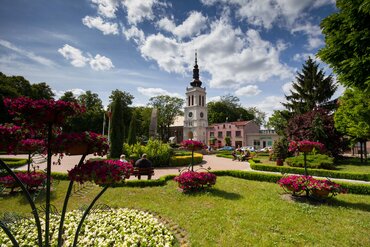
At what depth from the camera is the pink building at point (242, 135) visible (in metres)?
46.6

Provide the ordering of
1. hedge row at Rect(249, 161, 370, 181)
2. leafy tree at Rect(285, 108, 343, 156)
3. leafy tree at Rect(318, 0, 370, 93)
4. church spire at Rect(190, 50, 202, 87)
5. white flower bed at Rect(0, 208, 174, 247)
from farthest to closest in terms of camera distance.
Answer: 1. church spire at Rect(190, 50, 202, 87)
2. leafy tree at Rect(285, 108, 343, 156)
3. hedge row at Rect(249, 161, 370, 181)
4. leafy tree at Rect(318, 0, 370, 93)
5. white flower bed at Rect(0, 208, 174, 247)

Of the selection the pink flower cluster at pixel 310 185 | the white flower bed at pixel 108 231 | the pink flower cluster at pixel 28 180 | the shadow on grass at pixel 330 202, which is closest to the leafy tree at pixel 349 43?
the pink flower cluster at pixel 310 185

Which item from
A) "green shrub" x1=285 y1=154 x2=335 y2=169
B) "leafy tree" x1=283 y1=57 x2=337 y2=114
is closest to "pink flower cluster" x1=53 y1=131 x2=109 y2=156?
"green shrub" x1=285 y1=154 x2=335 y2=169

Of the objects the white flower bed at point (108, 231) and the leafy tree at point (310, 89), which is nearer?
the white flower bed at point (108, 231)

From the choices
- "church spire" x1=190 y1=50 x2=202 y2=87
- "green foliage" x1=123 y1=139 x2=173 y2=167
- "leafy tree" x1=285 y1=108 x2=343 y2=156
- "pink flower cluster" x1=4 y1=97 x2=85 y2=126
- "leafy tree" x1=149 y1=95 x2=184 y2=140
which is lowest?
"green foliage" x1=123 y1=139 x2=173 y2=167

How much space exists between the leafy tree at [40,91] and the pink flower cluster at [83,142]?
4827 centimetres

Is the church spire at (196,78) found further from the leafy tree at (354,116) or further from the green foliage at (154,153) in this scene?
the green foliage at (154,153)

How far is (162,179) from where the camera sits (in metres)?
11.0

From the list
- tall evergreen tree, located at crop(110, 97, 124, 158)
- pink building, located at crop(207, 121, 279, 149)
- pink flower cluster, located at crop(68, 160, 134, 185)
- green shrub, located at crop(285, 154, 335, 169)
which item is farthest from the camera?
pink building, located at crop(207, 121, 279, 149)

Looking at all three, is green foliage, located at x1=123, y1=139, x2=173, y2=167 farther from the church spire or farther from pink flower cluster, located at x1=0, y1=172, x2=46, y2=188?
the church spire

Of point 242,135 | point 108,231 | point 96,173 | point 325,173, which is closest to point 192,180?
point 108,231

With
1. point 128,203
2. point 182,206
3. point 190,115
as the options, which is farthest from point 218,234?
point 190,115

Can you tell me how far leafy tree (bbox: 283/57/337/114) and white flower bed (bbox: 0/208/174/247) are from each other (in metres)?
28.2

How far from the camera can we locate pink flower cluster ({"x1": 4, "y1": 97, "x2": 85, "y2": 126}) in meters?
2.86
